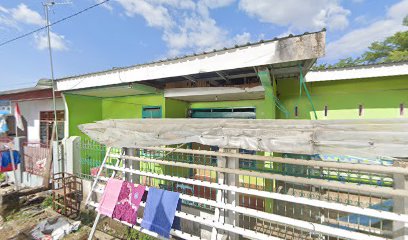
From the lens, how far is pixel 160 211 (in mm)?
3791

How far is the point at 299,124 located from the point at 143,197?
3691mm

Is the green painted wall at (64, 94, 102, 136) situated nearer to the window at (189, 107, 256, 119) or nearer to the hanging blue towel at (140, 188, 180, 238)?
the window at (189, 107, 256, 119)

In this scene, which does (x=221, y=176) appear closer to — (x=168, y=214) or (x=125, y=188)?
(x=168, y=214)

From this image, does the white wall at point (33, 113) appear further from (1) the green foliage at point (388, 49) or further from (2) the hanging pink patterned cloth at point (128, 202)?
(1) the green foliage at point (388, 49)

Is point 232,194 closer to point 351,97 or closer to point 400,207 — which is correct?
point 400,207

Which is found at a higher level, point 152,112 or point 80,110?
point 80,110

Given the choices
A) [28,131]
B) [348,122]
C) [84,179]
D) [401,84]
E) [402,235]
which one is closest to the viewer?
[402,235]

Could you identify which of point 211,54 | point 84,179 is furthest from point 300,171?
point 84,179

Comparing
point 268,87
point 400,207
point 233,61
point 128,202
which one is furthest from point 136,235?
point 400,207

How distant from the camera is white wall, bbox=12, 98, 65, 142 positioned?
959 centimetres

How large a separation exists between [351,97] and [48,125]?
12.8 metres

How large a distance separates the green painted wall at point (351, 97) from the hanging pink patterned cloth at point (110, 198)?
5.47 metres

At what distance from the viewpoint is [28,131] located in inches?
416

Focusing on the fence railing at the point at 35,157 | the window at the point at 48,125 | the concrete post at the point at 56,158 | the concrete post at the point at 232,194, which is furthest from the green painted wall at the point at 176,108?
the window at the point at 48,125
